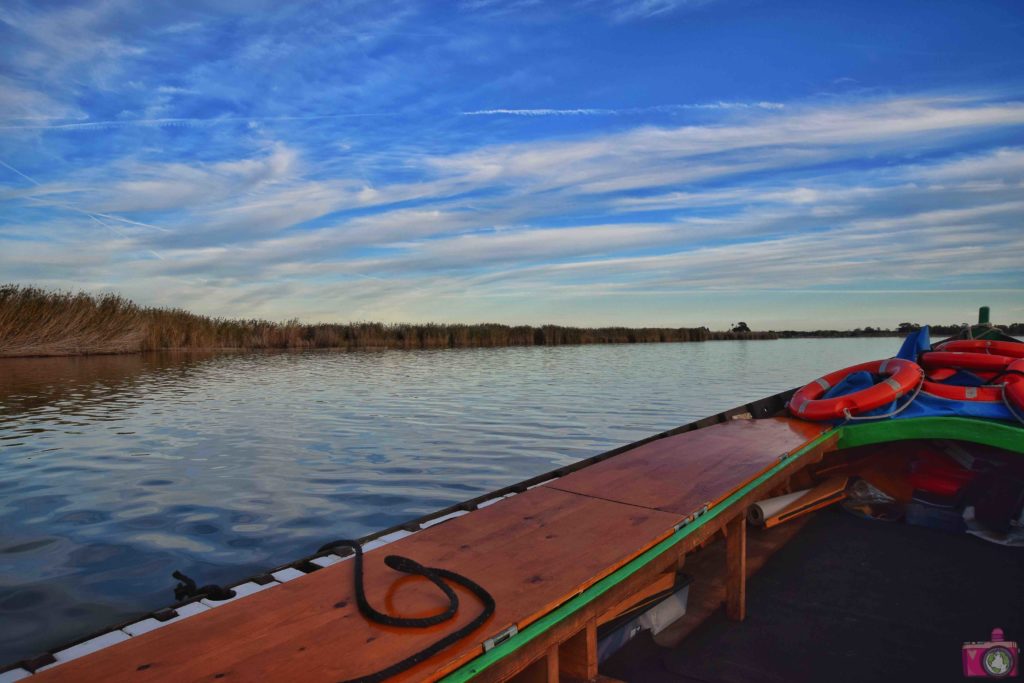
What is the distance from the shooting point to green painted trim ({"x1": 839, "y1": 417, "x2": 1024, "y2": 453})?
4430mm

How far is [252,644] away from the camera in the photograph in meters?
1.89

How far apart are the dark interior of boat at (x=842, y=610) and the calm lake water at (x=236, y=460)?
257cm

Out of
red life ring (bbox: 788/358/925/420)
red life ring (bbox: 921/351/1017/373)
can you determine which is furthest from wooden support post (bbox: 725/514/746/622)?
red life ring (bbox: 921/351/1017/373)

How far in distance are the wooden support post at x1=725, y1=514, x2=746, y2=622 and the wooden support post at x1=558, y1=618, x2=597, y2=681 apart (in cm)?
145

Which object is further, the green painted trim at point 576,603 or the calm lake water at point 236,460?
the calm lake water at point 236,460

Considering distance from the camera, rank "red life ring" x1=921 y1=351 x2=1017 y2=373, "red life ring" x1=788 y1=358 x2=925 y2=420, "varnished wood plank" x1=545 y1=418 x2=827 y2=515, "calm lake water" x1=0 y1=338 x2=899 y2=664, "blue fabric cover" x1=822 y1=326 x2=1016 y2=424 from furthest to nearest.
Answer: "red life ring" x1=921 y1=351 x2=1017 y2=373 < "red life ring" x1=788 y1=358 x2=925 y2=420 < "blue fabric cover" x1=822 y1=326 x2=1016 y2=424 < "calm lake water" x1=0 y1=338 x2=899 y2=664 < "varnished wood plank" x1=545 y1=418 x2=827 y2=515

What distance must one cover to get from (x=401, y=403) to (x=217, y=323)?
21460mm

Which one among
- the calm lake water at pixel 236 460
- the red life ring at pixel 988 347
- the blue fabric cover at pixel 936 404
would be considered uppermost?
the red life ring at pixel 988 347

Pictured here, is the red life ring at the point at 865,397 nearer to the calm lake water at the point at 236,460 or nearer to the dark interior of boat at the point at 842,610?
the dark interior of boat at the point at 842,610

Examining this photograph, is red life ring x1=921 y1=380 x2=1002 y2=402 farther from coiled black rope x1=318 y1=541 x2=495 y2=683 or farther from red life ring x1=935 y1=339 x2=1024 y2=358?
coiled black rope x1=318 y1=541 x2=495 y2=683

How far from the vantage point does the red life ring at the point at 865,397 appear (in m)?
5.04

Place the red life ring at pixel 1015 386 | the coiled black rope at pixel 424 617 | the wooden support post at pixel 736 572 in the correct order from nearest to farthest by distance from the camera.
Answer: the coiled black rope at pixel 424 617 → the wooden support post at pixel 736 572 → the red life ring at pixel 1015 386

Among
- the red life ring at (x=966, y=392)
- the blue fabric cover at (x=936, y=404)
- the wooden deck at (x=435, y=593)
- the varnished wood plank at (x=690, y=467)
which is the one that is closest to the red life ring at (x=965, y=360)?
the blue fabric cover at (x=936, y=404)

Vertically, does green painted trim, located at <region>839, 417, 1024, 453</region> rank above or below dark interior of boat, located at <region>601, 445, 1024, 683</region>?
above
